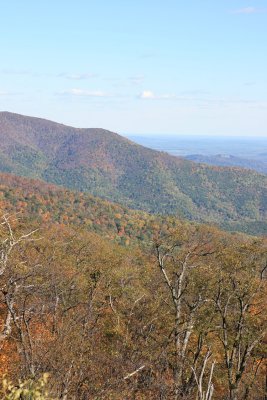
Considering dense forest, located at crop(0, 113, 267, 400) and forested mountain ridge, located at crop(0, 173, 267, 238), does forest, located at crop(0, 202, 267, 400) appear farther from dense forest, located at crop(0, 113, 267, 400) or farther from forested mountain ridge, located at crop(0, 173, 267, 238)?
forested mountain ridge, located at crop(0, 173, 267, 238)

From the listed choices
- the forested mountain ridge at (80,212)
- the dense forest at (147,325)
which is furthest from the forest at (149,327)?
the forested mountain ridge at (80,212)

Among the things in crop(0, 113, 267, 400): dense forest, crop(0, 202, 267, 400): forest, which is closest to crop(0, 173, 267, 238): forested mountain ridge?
crop(0, 113, 267, 400): dense forest

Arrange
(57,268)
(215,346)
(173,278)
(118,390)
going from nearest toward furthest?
(118,390) < (215,346) < (173,278) < (57,268)

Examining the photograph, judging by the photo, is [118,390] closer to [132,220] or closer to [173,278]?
[173,278]

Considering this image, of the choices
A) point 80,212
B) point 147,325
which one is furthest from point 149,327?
point 80,212

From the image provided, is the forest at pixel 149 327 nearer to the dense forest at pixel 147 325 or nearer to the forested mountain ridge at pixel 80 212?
the dense forest at pixel 147 325

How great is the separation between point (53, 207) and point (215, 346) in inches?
5412

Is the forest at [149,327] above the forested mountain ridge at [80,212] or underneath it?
above

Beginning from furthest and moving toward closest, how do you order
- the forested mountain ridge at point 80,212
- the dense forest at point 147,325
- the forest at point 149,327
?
1. the forested mountain ridge at point 80,212
2. the forest at point 149,327
3. the dense forest at point 147,325

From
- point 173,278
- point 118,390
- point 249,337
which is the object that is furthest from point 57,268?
point 118,390

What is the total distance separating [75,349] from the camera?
75.2 ft

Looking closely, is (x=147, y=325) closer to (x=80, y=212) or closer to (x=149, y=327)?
(x=149, y=327)

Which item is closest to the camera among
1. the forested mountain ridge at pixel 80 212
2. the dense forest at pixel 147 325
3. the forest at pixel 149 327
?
the dense forest at pixel 147 325

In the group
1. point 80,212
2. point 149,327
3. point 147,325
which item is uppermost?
point 147,325
